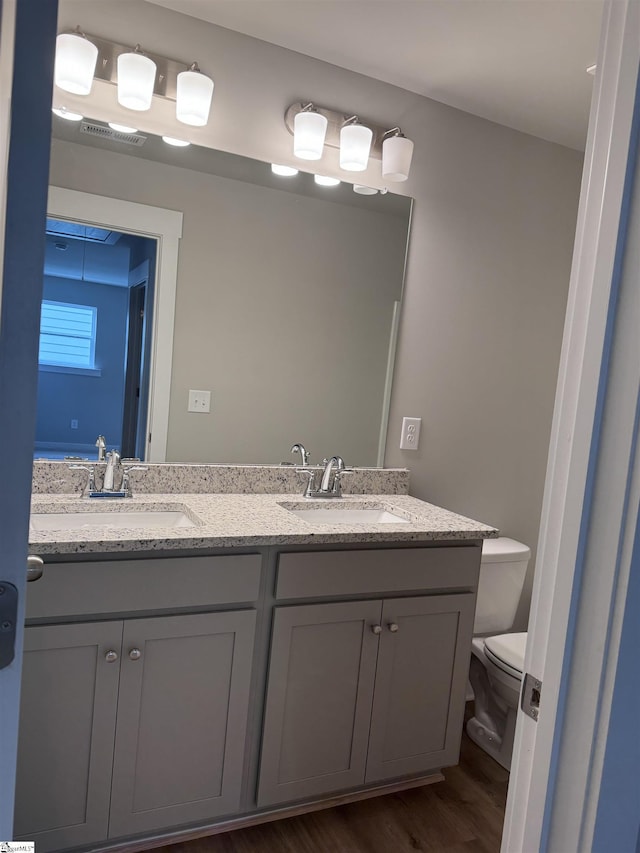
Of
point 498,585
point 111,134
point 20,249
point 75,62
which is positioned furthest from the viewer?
point 498,585

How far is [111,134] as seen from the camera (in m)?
1.90

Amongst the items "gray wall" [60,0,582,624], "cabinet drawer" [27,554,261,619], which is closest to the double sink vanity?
"cabinet drawer" [27,554,261,619]

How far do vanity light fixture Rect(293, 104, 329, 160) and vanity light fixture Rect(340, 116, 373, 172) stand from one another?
0.08 metres

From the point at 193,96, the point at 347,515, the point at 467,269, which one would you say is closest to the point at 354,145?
the point at 193,96

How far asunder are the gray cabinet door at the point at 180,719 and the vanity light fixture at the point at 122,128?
1430 mm

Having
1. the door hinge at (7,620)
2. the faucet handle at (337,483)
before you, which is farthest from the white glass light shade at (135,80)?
the door hinge at (7,620)

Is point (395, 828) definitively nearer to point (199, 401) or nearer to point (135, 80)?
point (199, 401)

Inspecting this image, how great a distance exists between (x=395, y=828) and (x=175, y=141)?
219 cm

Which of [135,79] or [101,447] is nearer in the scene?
[135,79]

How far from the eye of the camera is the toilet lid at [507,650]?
211 centimetres

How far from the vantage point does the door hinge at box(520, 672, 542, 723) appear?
77 cm

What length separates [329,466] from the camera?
2250 mm

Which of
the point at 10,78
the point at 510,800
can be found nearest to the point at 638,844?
the point at 510,800

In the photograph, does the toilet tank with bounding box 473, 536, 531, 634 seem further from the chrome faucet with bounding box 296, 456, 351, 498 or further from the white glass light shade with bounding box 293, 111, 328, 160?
the white glass light shade with bounding box 293, 111, 328, 160
